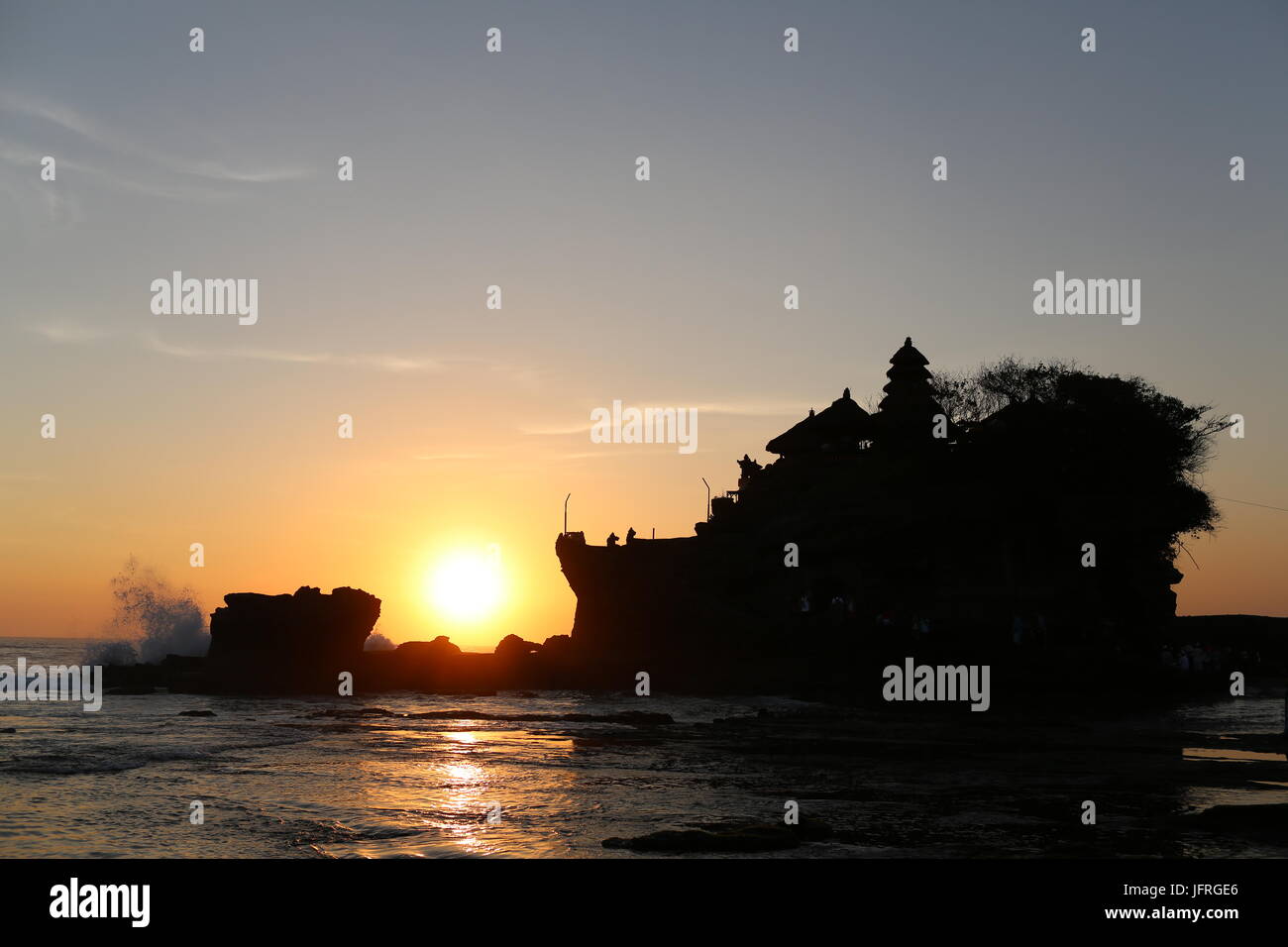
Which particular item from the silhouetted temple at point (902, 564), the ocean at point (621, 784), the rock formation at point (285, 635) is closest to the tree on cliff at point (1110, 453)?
the silhouetted temple at point (902, 564)

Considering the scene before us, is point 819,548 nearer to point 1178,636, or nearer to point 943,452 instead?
point 943,452

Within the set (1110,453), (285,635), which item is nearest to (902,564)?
(1110,453)

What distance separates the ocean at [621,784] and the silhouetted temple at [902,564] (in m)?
18.3

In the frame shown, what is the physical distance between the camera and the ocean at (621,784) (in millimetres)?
14734

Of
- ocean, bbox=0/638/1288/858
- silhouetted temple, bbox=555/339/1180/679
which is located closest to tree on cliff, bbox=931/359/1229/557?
A: silhouetted temple, bbox=555/339/1180/679

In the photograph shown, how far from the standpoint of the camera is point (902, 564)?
58.9 metres

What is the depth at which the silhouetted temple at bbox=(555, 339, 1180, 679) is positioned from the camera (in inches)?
2210

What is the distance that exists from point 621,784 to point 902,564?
40701 mm

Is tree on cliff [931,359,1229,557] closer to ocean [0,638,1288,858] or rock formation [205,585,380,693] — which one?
ocean [0,638,1288,858]

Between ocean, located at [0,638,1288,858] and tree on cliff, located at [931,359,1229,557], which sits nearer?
ocean, located at [0,638,1288,858]

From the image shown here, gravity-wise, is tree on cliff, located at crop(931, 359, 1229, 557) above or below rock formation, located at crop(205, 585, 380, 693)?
above

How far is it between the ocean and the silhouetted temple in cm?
1825
